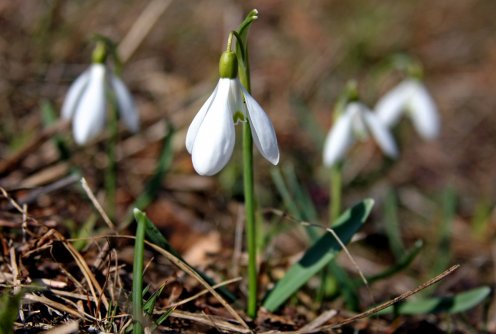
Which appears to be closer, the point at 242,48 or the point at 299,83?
the point at 242,48

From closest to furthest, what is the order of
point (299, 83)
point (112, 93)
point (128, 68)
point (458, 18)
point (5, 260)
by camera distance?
point (5, 260), point (112, 93), point (128, 68), point (299, 83), point (458, 18)

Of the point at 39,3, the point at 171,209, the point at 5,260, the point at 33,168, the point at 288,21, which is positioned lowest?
the point at 171,209

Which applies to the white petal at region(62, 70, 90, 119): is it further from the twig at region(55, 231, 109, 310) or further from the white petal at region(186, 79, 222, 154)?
the white petal at region(186, 79, 222, 154)

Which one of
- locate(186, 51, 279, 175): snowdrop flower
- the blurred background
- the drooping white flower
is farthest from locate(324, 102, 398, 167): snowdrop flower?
locate(186, 51, 279, 175): snowdrop flower

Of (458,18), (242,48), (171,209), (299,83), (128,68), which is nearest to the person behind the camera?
(242,48)

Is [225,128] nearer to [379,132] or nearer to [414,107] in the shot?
[379,132]

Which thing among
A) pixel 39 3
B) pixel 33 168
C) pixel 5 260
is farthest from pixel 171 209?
pixel 39 3

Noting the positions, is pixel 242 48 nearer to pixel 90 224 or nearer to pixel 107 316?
pixel 107 316

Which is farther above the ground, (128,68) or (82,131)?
(128,68)
